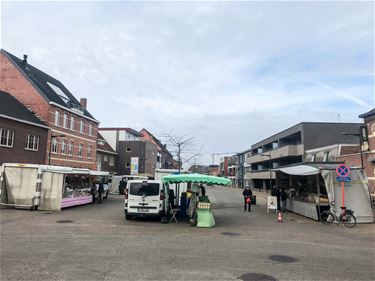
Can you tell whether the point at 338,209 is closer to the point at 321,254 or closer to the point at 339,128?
the point at 321,254

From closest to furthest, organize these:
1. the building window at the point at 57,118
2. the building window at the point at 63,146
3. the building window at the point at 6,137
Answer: the building window at the point at 6,137, the building window at the point at 57,118, the building window at the point at 63,146

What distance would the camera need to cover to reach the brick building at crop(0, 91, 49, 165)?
1236 inches

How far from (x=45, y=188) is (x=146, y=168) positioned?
5361 cm

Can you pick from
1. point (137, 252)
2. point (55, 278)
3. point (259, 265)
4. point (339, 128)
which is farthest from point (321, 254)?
point (339, 128)

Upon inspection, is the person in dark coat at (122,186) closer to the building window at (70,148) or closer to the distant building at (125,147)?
the building window at (70,148)

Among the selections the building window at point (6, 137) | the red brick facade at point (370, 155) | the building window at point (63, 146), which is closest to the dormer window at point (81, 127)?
the building window at point (63, 146)

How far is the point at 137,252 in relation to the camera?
9016mm

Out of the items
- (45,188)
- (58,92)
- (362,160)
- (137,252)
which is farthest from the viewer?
(58,92)

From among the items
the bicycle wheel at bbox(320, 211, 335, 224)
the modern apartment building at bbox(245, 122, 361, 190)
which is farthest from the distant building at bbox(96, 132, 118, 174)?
the bicycle wheel at bbox(320, 211, 335, 224)

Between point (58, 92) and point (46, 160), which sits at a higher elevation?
point (58, 92)

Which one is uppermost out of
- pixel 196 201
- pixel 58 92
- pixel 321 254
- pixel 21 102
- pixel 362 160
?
pixel 58 92

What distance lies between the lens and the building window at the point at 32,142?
3472 centimetres

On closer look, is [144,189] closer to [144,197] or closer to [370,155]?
[144,197]

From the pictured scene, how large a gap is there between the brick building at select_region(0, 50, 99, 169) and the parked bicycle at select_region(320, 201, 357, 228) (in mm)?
26256
